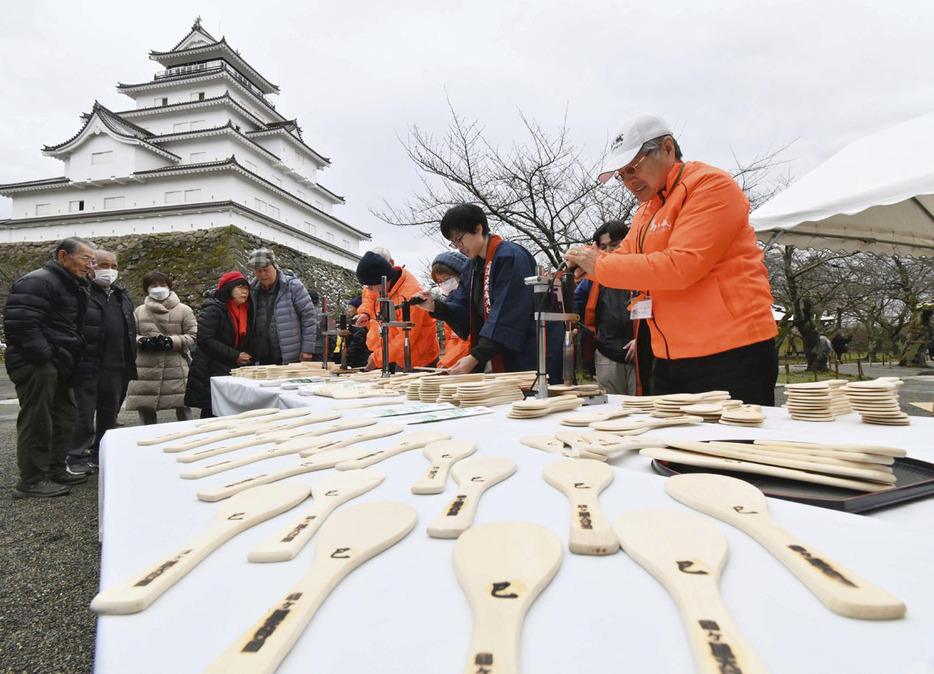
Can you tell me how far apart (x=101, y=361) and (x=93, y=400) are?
0.29m

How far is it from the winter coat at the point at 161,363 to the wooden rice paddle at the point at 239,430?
3.62 meters

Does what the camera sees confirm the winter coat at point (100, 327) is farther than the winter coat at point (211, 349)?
No

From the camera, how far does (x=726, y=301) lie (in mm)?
1676

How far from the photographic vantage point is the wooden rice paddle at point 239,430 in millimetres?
1255

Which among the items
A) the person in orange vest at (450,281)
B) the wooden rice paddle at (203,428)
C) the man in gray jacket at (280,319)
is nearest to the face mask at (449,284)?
the person in orange vest at (450,281)

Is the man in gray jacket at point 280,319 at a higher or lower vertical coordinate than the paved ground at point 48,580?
higher

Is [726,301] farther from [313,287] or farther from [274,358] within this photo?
[313,287]

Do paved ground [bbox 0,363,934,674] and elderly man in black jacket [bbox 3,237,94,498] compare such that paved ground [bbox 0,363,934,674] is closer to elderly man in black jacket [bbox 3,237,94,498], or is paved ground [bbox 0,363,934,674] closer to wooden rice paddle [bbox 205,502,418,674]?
elderly man in black jacket [bbox 3,237,94,498]

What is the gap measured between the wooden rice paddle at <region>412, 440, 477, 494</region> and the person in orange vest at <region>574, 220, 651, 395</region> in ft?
7.02

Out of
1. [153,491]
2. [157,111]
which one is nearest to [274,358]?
[153,491]

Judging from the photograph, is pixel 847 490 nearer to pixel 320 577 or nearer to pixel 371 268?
pixel 320 577

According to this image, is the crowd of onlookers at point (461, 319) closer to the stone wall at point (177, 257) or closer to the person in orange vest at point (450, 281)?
the person in orange vest at point (450, 281)

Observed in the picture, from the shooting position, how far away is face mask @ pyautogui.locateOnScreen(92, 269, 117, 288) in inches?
152

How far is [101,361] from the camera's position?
3854mm
